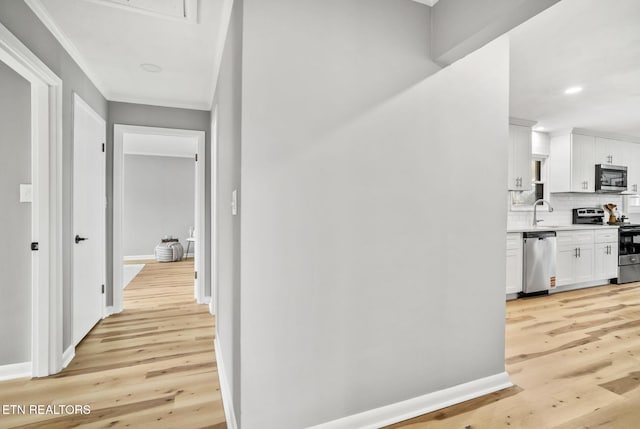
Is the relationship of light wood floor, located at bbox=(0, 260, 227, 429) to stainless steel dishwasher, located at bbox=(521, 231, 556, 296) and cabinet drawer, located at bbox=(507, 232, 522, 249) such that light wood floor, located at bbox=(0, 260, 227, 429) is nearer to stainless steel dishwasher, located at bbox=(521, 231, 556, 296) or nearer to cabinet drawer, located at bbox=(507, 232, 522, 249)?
cabinet drawer, located at bbox=(507, 232, 522, 249)

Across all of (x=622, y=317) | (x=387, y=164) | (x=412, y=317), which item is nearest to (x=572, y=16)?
(x=387, y=164)

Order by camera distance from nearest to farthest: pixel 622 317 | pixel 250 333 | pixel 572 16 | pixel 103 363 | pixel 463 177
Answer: pixel 250 333 → pixel 463 177 → pixel 572 16 → pixel 103 363 → pixel 622 317

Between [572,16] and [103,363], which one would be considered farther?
[103,363]

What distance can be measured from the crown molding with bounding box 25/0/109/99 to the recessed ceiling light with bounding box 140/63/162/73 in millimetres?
467

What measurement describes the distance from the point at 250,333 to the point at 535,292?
4.49m

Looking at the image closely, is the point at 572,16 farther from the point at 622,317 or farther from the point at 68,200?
the point at 68,200

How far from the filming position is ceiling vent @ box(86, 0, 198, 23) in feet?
6.65

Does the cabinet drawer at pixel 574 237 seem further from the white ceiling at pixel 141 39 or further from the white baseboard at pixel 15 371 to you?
the white baseboard at pixel 15 371

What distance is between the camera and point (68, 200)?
264 cm

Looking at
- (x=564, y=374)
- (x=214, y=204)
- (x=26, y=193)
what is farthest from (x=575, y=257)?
(x=26, y=193)

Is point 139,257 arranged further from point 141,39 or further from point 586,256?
point 586,256

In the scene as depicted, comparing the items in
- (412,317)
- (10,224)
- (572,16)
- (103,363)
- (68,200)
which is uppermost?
(572,16)

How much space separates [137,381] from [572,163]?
6.44m

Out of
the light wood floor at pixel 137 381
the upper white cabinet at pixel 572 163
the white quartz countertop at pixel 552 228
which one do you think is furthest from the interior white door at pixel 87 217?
the upper white cabinet at pixel 572 163
